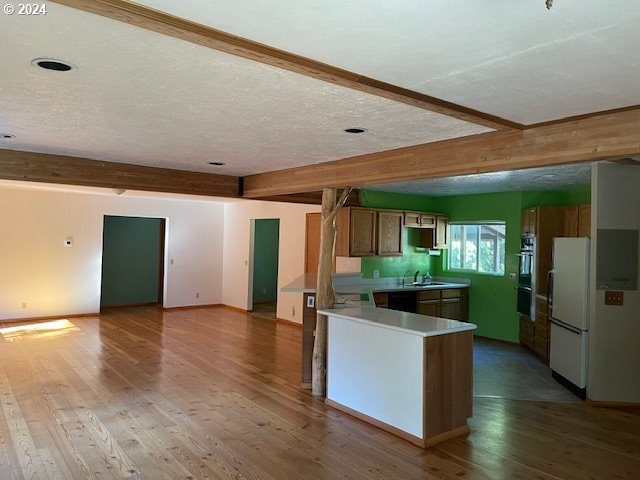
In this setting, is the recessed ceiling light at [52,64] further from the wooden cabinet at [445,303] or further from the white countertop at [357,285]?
the wooden cabinet at [445,303]

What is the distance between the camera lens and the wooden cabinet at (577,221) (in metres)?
6.12

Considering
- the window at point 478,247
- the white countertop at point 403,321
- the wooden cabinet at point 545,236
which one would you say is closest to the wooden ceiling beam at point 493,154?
the white countertop at point 403,321

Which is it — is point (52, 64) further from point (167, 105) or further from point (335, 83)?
point (335, 83)

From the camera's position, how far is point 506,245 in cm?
726

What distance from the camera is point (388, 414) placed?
154 inches

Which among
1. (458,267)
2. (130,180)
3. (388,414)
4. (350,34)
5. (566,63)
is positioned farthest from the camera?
(458,267)

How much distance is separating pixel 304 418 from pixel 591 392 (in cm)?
289

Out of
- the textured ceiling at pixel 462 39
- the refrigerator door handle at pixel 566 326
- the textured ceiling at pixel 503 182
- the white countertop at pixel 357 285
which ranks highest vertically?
the textured ceiling at pixel 503 182

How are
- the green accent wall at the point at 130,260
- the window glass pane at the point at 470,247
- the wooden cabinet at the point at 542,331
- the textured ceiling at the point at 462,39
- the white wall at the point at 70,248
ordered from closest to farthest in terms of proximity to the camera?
the textured ceiling at the point at 462,39
the wooden cabinet at the point at 542,331
the window glass pane at the point at 470,247
the white wall at the point at 70,248
the green accent wall at the point at 130,260

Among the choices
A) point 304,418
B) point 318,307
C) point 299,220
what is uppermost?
point 299,220

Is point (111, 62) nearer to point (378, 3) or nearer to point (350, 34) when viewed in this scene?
point (350, 34)

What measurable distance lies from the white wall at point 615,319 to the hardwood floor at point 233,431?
0.31 metres

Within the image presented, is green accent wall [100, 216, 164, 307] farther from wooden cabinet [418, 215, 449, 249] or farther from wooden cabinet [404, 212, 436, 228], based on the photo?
wooden cabinet [418, 215, 449, 249]

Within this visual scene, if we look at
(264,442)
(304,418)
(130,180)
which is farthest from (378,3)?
(130,180)
